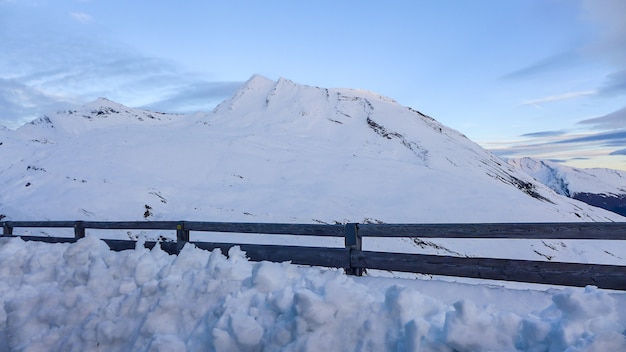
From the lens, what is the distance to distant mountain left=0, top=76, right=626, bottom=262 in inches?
866

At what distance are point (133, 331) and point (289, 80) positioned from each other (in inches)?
2746

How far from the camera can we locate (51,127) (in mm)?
93062

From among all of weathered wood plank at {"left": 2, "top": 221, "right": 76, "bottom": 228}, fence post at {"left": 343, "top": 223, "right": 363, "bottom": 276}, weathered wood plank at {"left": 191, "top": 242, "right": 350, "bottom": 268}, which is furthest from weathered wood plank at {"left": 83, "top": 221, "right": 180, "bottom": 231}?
fence post at {"left": 343, "top": 223, "right": 363, "bottom": 276}

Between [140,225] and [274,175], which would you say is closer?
[140,225]

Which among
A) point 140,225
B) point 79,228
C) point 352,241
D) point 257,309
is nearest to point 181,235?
point 140,225

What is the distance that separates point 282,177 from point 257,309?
27705 mm

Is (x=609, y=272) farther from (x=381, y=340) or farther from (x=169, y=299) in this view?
(x=169, y=299)

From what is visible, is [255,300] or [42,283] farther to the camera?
[42,283]

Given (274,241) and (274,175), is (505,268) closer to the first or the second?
(274,241)

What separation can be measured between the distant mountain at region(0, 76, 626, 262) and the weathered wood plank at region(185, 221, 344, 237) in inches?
434

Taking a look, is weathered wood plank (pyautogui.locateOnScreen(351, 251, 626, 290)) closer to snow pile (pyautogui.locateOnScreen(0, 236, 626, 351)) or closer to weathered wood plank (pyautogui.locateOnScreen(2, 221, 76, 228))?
snow pile (pyautogui.locateOnScreen(0, 236, 626, 351))

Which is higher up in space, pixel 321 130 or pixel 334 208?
pixel 321 130

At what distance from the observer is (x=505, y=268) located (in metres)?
5.33

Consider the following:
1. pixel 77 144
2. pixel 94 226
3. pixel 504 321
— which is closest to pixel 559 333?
pixel 504 321
